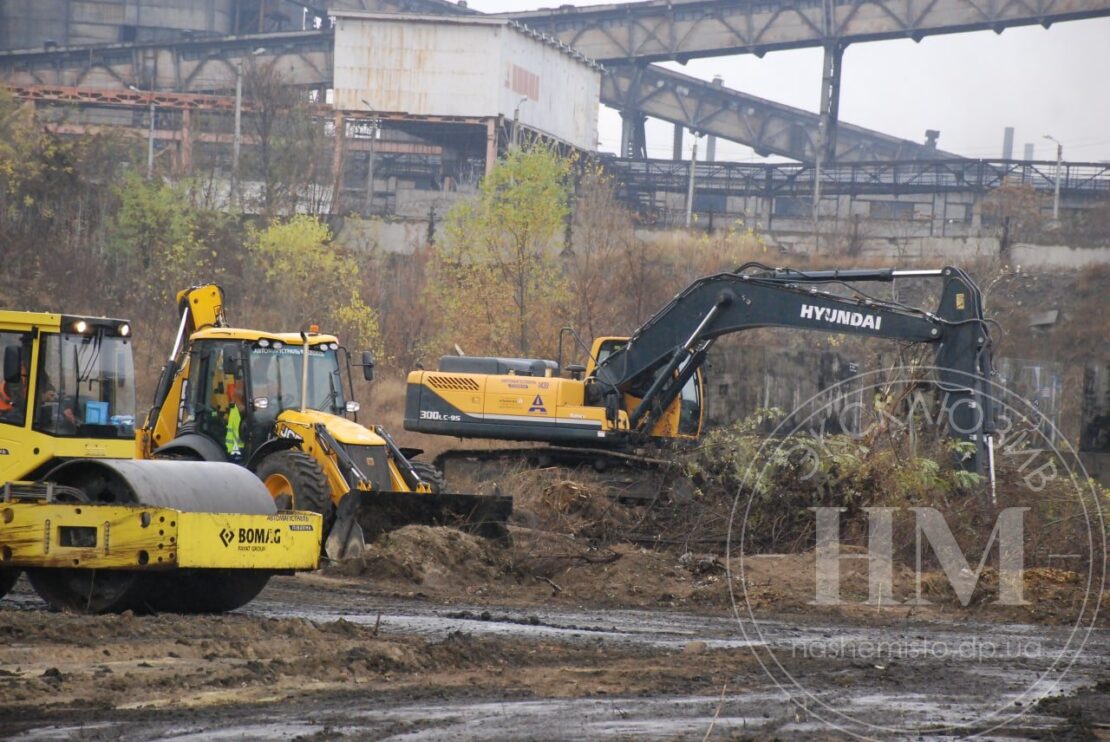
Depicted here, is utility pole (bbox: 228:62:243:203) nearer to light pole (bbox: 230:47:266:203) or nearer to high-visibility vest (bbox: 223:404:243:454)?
light pole (bbox: 230:47:266:203)

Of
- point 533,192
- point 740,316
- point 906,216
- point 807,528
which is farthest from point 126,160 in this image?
point 807,528

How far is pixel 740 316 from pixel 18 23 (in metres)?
61.6

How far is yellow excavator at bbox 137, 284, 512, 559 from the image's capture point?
613 inches

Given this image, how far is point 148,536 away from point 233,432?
591 cm

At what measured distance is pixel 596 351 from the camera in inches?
947

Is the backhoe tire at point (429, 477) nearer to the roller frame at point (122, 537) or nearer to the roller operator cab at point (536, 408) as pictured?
the roller operator cab at point (536, 408)

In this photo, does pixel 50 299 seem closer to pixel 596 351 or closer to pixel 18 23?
pixel 596 351

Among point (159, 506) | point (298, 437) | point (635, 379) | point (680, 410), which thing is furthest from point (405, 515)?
point (680, 410)

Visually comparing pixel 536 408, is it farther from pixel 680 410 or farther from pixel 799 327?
pixel 799 327

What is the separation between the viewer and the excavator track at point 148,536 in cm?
1079

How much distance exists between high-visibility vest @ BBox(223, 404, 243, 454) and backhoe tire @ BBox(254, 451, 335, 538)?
709mm

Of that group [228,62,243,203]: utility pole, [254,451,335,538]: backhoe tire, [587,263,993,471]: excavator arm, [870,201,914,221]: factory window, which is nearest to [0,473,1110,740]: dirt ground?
[254,451,335,538]: backhoe tire

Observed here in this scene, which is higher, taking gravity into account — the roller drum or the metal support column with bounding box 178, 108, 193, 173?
the metal support column with bounding box 178, 108, 193, 173

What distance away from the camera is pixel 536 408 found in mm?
22797
